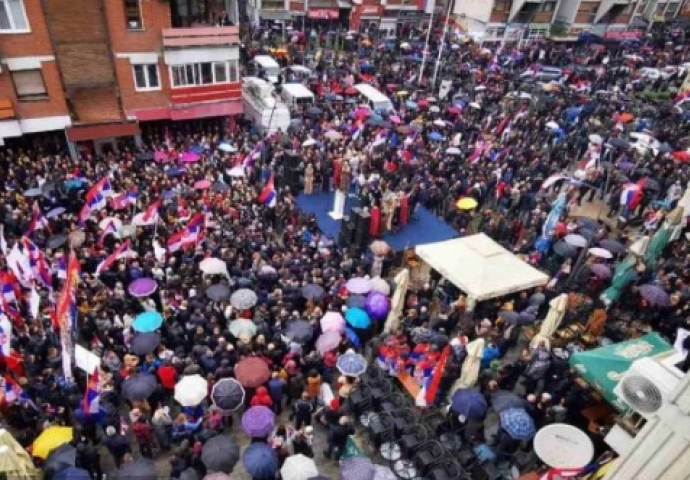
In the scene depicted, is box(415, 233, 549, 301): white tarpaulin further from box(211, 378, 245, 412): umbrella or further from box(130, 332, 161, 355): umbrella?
box(130, 332, 161, 355): umbrella

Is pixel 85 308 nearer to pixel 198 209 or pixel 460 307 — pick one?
pixel 198 209

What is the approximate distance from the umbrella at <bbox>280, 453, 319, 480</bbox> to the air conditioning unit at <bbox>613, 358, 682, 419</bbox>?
18.0ft

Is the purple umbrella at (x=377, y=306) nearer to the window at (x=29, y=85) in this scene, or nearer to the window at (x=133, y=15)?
the window at (x=133, y=15)

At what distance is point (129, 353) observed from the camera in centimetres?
1127

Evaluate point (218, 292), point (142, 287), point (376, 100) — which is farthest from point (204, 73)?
point (218, 292)

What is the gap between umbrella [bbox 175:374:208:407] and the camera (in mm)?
9516

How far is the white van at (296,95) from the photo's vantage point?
26219mm

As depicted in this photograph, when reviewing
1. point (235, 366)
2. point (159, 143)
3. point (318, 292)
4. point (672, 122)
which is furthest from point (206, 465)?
point (672, 122)

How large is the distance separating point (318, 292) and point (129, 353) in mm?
4606

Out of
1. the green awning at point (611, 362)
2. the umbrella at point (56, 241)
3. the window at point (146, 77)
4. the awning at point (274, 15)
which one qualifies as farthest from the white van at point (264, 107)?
the green awning at point (611, 362)

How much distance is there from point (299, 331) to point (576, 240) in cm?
978

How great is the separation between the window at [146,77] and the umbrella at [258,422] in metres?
17.1

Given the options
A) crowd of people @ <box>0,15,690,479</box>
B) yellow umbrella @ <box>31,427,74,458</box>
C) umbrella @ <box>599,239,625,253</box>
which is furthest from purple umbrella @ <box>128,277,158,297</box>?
umbrella @ <box>599,239,625,253</box>

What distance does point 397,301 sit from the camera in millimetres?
12680
